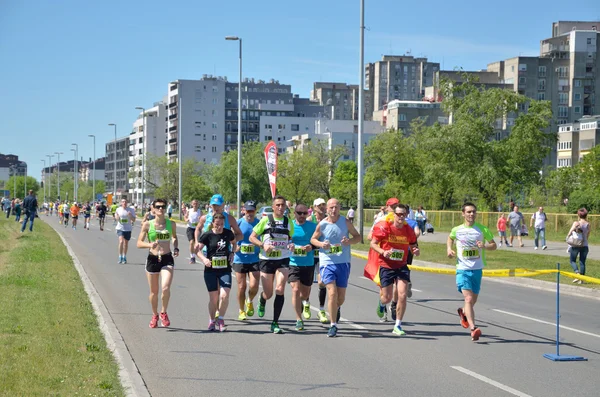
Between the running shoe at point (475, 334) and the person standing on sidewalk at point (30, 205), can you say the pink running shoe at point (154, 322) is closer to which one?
the running shoe at point (475, 334)

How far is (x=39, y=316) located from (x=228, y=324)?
2734mm

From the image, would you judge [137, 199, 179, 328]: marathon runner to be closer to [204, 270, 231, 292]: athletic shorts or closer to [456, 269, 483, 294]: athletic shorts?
[204, 270, 231, 292]: athletic shorts

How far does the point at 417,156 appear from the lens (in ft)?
285

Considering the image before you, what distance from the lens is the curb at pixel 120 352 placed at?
7.85m

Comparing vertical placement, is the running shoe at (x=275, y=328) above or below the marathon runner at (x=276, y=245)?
below

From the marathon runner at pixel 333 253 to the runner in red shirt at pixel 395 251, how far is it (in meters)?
0.46

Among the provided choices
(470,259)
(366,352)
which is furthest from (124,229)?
(366,352)

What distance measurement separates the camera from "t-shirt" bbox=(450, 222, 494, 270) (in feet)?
37.8

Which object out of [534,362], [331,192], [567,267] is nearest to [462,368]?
[534,362]

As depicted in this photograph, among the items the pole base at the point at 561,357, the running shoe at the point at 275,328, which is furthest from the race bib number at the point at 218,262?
the pole base at the point at 561,357

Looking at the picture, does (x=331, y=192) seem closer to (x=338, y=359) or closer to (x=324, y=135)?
(x=324, y=135)

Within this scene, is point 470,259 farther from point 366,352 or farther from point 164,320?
point 164,320

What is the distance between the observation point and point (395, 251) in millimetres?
11898

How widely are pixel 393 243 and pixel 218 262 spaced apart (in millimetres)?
2478
